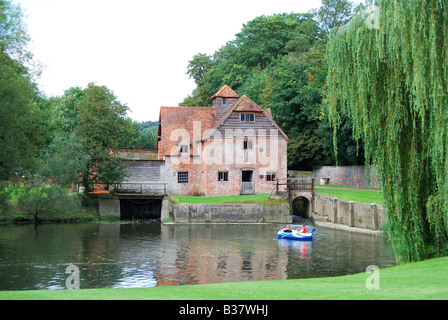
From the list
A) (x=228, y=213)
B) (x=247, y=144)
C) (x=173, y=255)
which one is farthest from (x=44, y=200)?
(x=247, y=144)

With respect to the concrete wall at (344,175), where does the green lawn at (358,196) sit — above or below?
below

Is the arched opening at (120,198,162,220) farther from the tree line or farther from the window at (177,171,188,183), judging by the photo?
the tree line

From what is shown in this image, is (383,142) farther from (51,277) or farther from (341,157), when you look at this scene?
(341,157)

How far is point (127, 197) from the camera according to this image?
40.2m

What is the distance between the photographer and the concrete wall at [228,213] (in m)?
34.8

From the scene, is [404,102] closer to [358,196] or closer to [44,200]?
[358,196]

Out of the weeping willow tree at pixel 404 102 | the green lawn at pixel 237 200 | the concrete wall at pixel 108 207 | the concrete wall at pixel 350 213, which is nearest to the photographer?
the weeping willow tree at pixel 404 102

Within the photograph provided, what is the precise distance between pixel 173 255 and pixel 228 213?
12593 millimetres

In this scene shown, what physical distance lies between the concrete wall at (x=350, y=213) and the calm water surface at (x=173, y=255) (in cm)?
130

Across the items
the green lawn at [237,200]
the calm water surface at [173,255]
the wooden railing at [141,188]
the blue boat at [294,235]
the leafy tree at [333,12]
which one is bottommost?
the calm water surface at [173,255]

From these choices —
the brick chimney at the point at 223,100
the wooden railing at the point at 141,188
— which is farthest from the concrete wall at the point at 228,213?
the brick chimney at the point at 223,100

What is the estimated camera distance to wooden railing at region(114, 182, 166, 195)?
135 ft

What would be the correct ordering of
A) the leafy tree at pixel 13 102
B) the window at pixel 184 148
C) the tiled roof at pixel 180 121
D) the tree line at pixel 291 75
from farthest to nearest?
1. the tree line at pixel 291 75
2. the tiled roof at pixel 180 121
3. the window at pixel 184 148
4. the leafy tree at pixel 13 102

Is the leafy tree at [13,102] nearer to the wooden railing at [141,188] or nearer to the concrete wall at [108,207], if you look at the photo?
the concrete wall at [108,207]
